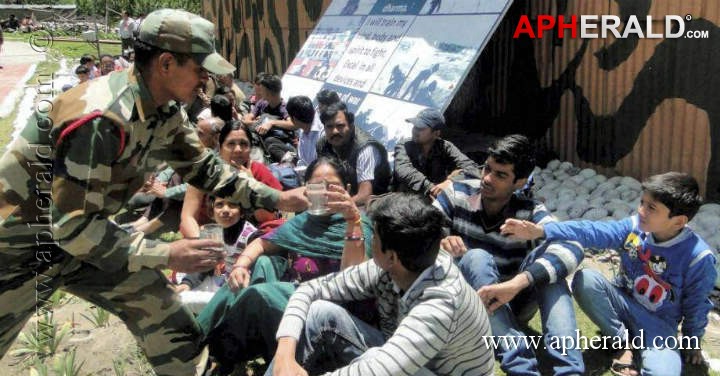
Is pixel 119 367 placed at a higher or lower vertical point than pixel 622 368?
lower

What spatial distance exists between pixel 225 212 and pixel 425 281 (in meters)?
1.86

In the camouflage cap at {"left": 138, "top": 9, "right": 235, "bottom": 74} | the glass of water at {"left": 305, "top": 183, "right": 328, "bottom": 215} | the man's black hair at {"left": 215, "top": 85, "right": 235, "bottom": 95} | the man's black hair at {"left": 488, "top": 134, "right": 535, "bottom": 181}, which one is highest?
the camouflage cap at {"left": 138, "top": 9, "right": 235, "bottom": 74}

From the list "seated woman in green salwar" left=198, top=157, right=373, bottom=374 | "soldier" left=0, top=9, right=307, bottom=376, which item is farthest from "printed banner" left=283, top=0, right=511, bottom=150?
"soldier" left=0, top=9, right=307, bottom=376

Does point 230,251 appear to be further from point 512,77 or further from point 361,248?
point 512,77

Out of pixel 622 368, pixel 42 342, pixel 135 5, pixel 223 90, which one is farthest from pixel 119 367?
pixel 135 5

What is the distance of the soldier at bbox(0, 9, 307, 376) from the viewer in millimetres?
2326

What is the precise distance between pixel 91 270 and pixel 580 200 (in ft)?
14.3

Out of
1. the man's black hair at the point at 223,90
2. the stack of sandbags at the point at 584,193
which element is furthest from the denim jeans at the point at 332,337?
the man's black hair at the point at 223,90

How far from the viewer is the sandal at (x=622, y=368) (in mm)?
3195

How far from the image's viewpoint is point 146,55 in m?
2.52

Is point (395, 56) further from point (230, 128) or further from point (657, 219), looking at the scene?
point (657, 219)

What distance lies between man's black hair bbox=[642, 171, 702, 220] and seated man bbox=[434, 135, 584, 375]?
1.56 feet

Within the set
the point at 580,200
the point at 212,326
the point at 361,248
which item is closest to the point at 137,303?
the point at 212,326

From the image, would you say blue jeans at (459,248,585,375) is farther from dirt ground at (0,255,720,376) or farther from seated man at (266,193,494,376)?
dirt ground at (0,255,720,376)
